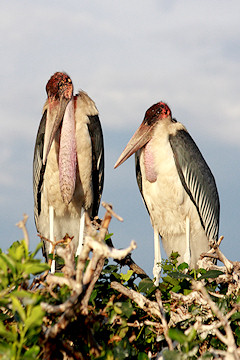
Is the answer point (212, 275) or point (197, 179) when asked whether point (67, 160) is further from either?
point (212, 275)

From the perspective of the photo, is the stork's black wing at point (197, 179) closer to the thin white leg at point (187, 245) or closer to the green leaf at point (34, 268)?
the thin white leg at point (187, 245)

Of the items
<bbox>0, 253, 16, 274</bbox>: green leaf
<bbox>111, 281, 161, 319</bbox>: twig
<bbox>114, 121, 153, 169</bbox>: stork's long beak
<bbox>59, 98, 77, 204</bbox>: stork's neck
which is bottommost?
<bbox>0, 253, 16, 274</bbox>: green leaf

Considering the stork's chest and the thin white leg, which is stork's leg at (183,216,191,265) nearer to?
the thin white leg

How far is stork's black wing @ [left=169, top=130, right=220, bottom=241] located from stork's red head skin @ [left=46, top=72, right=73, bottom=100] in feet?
5.66

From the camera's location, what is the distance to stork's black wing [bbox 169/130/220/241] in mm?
8062

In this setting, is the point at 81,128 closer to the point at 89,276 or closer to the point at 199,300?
the point at 199,300

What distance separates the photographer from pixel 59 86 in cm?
777

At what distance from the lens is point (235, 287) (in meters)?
3.27

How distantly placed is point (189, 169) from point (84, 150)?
1.72 m

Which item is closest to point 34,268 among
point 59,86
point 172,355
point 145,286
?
point 172,355

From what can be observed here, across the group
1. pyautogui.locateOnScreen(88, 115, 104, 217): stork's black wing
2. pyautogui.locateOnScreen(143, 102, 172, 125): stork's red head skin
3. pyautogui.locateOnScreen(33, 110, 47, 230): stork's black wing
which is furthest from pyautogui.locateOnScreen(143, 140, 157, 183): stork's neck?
pyautogui.locateOnScreen(33, 110, 47, 230): stork's black wing

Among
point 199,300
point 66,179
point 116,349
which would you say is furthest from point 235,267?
point 66,179

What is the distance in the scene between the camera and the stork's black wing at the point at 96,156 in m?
7.80

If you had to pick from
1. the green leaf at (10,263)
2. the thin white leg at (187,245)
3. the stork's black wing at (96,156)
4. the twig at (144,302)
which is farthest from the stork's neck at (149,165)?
the green leaf at (10,263)
